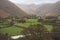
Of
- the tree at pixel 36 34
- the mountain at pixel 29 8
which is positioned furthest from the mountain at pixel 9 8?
the tree at pixel 36 34

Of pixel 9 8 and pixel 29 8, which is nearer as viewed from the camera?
pixel 9 8

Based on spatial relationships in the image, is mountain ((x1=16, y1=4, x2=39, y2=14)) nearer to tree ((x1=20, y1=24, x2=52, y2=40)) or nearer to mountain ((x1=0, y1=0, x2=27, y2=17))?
mountain ((x1=0, y1=0, x2=27, y2=17))

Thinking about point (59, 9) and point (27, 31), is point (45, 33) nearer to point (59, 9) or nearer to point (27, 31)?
point (27, 31)

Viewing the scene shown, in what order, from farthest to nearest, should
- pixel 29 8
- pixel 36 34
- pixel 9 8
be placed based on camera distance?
pixel 29 8
pixel 9 8
pixel 36 34

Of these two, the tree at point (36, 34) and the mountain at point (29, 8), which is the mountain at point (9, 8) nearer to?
the mountain at point (29, 8)

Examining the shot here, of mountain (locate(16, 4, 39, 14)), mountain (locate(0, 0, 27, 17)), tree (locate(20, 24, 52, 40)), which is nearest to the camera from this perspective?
tree (locate(20, 24, 52, 40))

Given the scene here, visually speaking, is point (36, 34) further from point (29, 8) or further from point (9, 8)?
Answer: point (29, 8)

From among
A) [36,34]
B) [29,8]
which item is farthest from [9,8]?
[36,34]

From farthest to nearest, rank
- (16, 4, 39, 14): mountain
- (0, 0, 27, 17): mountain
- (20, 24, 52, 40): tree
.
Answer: (16, 4, 39, 14): mountain < (0, 0, 27, 17): mountain < (20, 24, 52, 40): tree

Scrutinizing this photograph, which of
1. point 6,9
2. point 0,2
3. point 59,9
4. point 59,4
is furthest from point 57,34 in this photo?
point 0,2

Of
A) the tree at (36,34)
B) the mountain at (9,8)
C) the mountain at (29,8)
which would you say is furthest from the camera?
the mountain at (29,8)

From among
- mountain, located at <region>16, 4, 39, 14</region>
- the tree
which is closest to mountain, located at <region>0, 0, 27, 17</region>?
mountain, located at <region>16, 4, 39, 14</region>
